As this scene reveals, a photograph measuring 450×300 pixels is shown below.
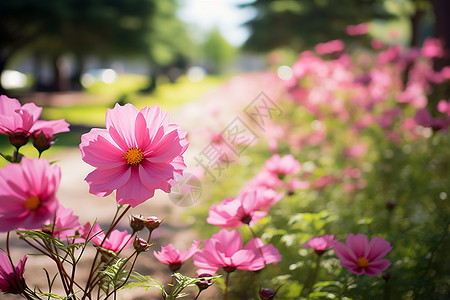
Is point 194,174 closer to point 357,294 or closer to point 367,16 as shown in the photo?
point 357,294

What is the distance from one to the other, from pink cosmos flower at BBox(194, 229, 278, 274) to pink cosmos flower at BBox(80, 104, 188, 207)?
0.22 m

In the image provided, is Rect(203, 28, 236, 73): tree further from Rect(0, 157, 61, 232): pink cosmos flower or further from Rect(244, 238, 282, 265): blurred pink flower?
Rect(0, 157, 61, 232): pink cosmos flower

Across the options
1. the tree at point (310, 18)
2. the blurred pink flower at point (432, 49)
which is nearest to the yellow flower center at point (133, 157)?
the blurred pink flower at point (432, 49)

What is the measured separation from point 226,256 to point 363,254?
367 millimetres

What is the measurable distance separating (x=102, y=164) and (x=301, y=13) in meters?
11.5

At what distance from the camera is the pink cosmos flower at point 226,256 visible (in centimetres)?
93

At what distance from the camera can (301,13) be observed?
11.4 meters

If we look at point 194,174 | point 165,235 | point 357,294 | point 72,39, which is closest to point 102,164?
point 357,294

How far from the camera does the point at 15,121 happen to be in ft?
2.85

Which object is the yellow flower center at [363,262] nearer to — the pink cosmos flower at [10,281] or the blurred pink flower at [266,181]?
the blurred pink flower at [266,181]

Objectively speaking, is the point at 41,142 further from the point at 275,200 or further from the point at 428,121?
the point at 428,121

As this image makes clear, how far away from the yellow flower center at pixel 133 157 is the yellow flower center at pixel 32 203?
0.18 metres

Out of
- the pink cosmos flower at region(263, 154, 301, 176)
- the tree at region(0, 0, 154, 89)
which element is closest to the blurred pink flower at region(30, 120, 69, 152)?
the pink cosmos flower at region(263, 154, 301, 176)

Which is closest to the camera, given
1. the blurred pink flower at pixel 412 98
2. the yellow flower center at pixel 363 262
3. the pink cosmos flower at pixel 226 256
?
the pink cosmos flower at pixel 226 256
